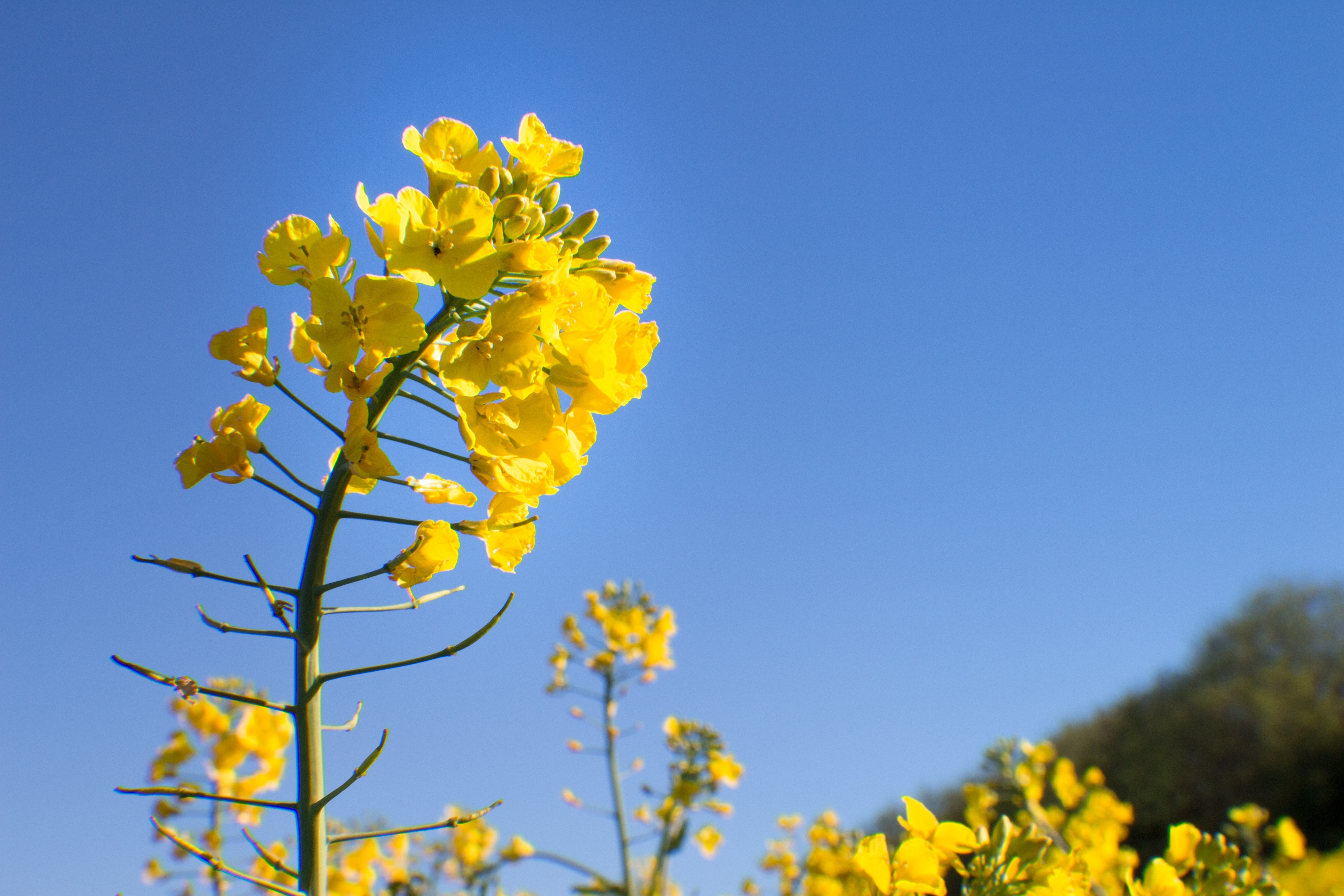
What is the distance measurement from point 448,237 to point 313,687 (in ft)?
2.61

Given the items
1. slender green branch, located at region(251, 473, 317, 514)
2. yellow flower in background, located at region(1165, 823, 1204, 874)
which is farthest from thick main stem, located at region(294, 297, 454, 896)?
yellow flower in background, located at region(1165, 823, 1204, 874)

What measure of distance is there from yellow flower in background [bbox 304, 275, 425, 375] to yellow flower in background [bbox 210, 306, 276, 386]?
Answer: 0.18 m

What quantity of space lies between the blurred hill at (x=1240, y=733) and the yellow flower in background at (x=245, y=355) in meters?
18.3

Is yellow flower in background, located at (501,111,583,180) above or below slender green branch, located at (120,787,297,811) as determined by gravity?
above

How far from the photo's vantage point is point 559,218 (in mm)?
1552

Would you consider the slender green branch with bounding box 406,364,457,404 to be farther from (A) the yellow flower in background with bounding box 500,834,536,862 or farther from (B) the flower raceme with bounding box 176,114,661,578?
(A) the yellow flower in background with bounding box 500,834,536,862

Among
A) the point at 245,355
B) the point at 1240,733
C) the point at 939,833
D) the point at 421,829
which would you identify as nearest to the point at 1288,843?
the point at 939,833

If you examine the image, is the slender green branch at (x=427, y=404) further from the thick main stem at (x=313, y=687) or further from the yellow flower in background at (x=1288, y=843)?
the yellow flower in background at (x=1288, y=843)

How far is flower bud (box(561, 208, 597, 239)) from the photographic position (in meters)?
1.57

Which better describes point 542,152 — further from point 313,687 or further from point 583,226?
point 313,687

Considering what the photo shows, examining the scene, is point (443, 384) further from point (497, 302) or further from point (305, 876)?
point (305, 876)

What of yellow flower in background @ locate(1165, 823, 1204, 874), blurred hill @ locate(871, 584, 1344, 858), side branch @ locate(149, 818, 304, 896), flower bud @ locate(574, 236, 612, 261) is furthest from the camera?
blurred hill @ locate(871, 584, 1344, 858)

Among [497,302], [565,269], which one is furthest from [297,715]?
[565,269]

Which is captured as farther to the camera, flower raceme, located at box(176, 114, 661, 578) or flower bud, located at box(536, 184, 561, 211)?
flower bud, located at box(536, 184, 561, 211)
